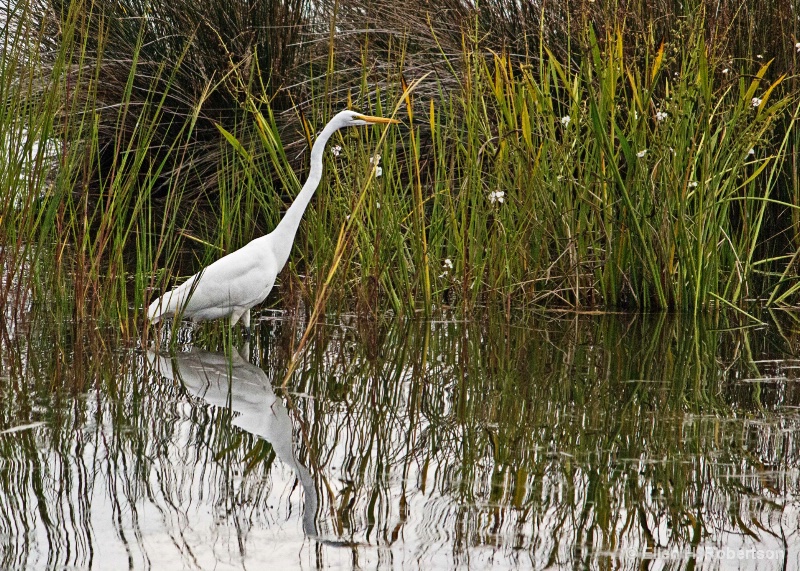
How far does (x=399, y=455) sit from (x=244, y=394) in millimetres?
723

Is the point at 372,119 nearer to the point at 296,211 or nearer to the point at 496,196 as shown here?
the point at 296,211

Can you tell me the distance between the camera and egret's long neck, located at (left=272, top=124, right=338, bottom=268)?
13.7 feet

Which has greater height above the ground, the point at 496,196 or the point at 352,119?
the point at 352,119

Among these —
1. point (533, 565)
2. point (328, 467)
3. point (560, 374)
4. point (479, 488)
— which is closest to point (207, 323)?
point (560, 374)

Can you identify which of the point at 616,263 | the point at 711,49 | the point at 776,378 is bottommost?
the point at 776,378

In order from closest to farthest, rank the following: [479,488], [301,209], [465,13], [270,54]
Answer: [479,488] < [301,209] < [465,13] < [270,54]

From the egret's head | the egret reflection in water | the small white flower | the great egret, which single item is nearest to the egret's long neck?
the great egret

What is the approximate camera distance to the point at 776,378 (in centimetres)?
326

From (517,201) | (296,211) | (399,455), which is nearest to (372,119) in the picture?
(296,211)

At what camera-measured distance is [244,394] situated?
304 cm

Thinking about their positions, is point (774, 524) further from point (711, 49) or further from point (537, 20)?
point (537, 20)

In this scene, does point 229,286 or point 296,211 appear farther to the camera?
point 296,211

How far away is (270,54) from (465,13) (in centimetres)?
158

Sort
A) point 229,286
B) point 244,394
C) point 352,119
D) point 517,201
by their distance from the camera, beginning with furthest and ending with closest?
point 517,201, point 352,119, point 229,286, point 244,394
